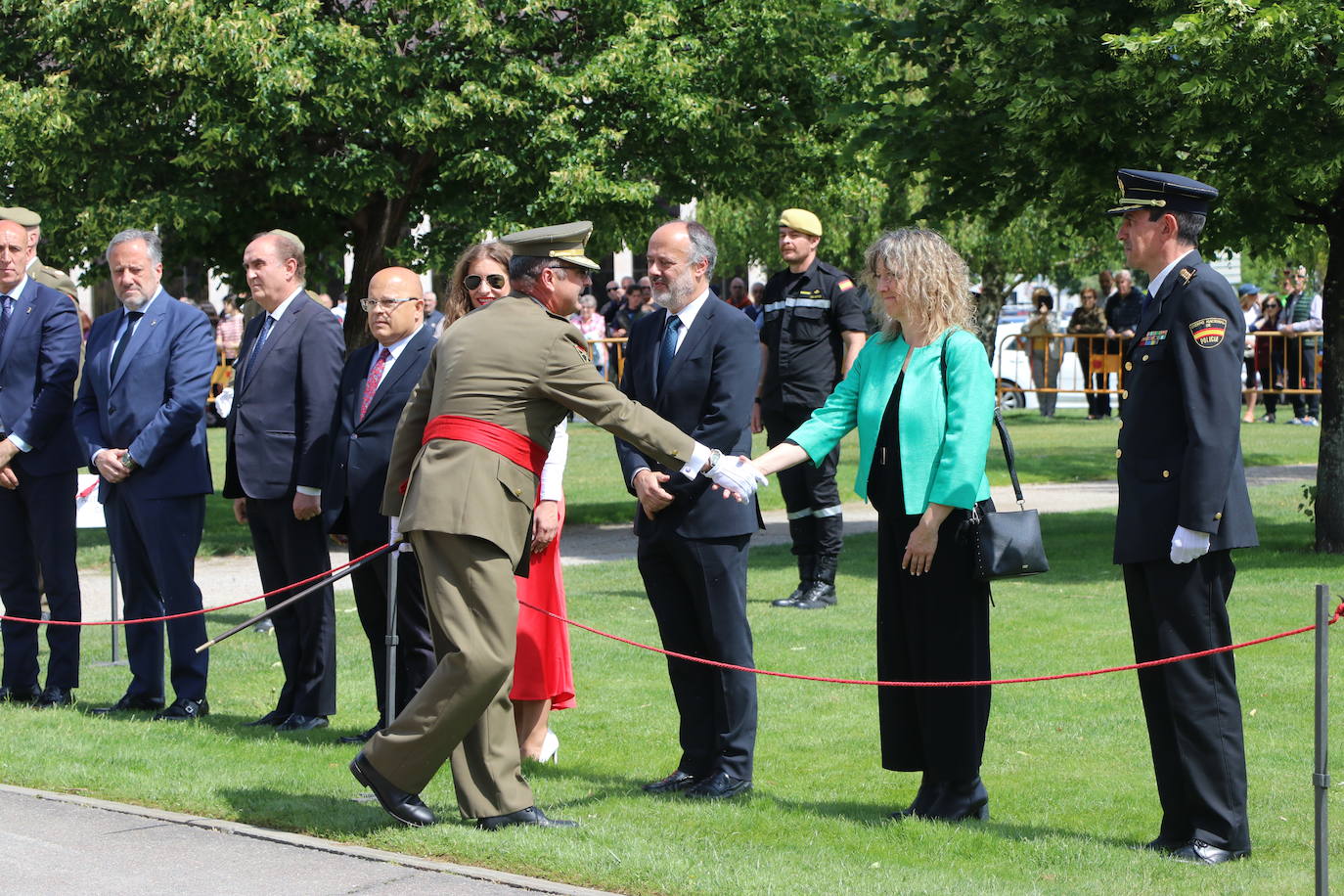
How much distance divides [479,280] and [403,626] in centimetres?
160

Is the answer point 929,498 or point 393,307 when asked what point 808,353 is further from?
point 929,498

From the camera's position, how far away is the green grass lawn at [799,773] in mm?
5641

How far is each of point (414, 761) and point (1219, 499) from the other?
2779 millimetres

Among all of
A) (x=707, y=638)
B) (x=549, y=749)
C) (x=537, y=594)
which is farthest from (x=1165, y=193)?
(x=549, y=749)

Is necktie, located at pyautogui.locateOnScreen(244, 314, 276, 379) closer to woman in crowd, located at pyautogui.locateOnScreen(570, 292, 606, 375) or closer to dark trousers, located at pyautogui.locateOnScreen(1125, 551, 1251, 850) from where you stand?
dark trousers, located at pyautogui.locateOnScreen(1125, 551, 1251, 850)

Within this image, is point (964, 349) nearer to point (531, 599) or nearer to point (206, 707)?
point (531, 599)

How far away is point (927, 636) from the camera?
617 cm

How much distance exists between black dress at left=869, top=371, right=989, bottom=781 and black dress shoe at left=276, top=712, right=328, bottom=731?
120 inches

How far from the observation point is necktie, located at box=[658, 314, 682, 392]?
6.82 m

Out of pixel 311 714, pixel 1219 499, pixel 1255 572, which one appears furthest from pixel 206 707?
pixel 1255 572

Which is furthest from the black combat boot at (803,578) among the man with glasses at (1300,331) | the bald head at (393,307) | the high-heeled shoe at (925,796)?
the man with glasses at (1300,331)

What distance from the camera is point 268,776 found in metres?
7.02

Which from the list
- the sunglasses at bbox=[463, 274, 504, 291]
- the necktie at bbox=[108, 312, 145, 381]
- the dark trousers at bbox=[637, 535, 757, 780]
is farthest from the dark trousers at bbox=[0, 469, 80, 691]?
the dark trousers at bbox=[637, 535, 757, 780]

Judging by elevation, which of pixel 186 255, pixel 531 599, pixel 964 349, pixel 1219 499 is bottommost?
pixel 531 599
